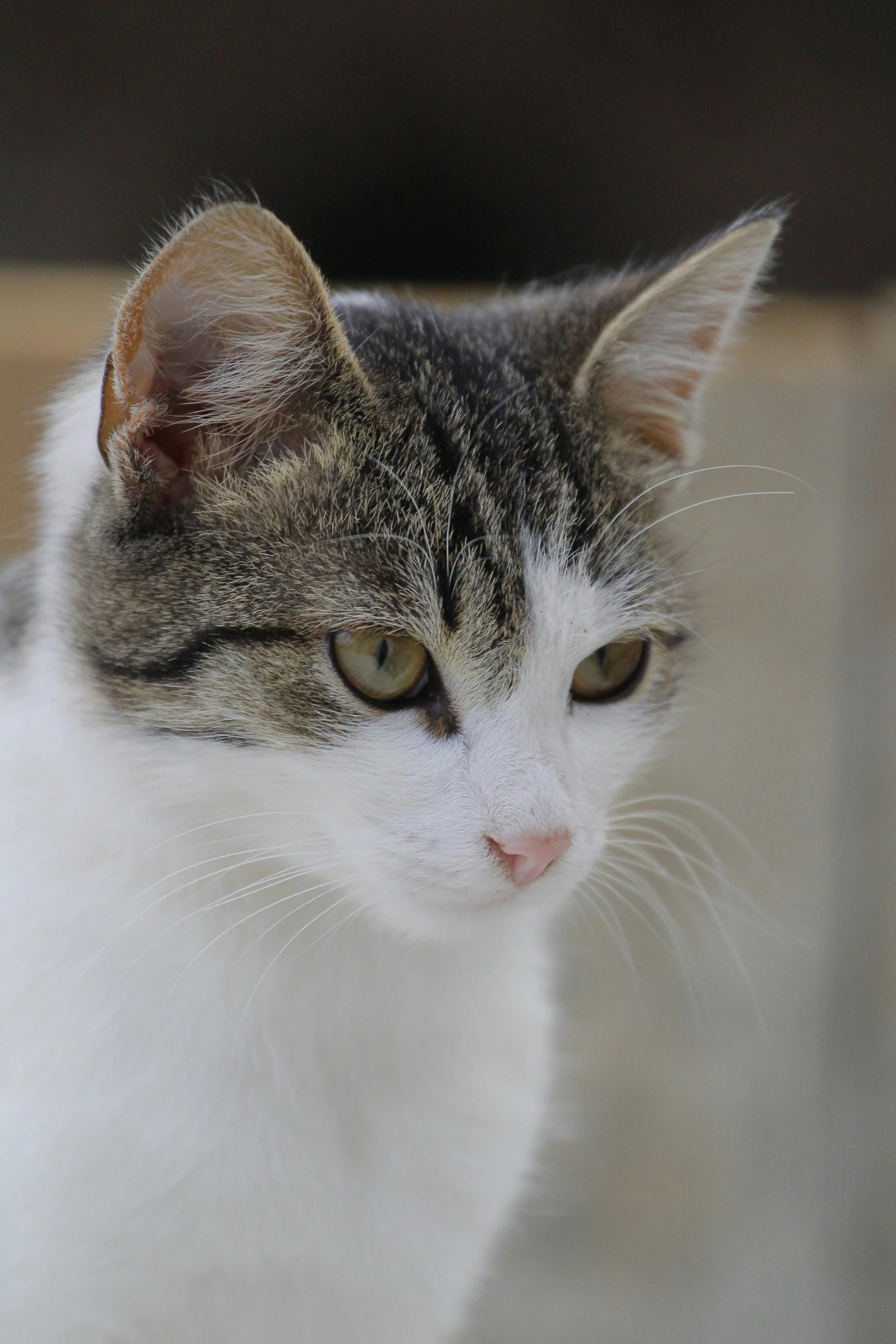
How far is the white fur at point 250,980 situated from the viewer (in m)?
0.76

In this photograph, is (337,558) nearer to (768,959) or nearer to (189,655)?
(189,655)

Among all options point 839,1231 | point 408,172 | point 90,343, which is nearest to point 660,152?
point 408,172

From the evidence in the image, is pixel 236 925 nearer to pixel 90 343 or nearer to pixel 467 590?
pixel 467 590

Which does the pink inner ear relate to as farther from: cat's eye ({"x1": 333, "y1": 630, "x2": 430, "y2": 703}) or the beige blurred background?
the beige blurred background

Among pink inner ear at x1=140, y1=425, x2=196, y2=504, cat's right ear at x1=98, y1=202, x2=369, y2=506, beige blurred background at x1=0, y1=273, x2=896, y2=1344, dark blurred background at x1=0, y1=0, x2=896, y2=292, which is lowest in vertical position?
beige blurred background at x1=0, y1=273, x2=896, y2=1344

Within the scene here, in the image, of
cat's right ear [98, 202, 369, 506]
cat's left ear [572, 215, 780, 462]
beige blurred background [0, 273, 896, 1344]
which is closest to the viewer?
cat's right ear [98, 202, 369, 506]

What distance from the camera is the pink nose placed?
0.71 meters

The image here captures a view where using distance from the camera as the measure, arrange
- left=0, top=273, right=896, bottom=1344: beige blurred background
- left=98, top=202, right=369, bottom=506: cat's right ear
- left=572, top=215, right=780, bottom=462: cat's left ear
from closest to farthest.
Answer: left=98, top=202, right=369, bottom=506: cat's right ear < left=572, top=215, right=780, bottom=462: cat's left ear < left=0, top=273, right=896, bottom=1344: beige blurred background

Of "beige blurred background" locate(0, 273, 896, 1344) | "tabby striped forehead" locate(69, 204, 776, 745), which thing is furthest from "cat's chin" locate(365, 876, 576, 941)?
"beige blurred background" locate(0, 273, 896, 1344)

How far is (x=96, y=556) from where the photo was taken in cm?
78

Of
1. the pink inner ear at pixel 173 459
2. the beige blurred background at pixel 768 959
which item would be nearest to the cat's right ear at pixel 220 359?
the pink inner ear at pixel 173 459

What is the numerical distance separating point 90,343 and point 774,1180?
4.28ft

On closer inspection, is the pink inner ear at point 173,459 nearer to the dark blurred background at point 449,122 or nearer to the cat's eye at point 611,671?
the dark blurred background at point 449,122

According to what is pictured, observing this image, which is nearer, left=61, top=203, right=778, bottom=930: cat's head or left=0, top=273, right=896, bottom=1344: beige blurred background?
left=61, top=203, right=778, bottom=930: cat's head
